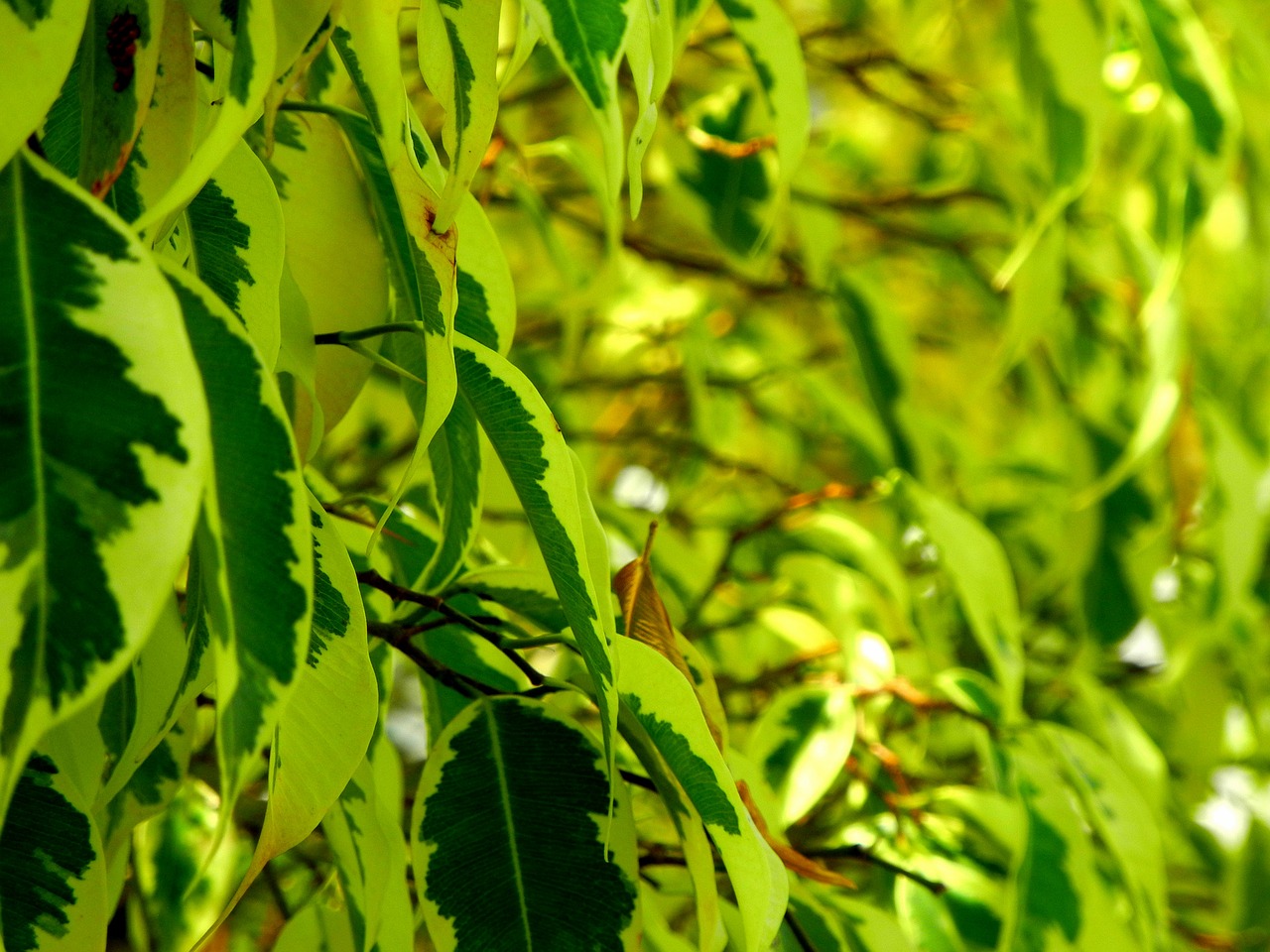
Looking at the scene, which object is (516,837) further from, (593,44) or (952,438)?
(952,438)

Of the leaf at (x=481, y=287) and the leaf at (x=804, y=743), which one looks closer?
the leaf at (x=481, y=287)

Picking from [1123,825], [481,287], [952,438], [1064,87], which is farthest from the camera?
[952,438]

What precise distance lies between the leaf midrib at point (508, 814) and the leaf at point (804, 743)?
0.20 meters

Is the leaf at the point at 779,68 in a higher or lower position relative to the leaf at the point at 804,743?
higher

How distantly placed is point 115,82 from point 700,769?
0.77 ft

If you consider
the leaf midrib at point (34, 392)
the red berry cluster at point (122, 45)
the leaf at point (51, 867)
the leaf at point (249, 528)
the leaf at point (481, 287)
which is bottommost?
the leaf at point (51, 867)

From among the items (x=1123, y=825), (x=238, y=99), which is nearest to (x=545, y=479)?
(x=238, y=99)

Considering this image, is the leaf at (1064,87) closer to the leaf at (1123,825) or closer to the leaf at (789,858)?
the leaf at (1123,825)

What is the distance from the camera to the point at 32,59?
0.23m

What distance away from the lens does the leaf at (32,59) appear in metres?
0.22

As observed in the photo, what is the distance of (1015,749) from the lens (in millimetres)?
579

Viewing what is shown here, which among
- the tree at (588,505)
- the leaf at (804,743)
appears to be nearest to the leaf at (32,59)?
the tree at (588,505)

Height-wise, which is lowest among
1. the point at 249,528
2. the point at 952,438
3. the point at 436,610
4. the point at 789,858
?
the point at 952,438

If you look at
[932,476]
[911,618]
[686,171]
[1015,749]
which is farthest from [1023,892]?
[686,171]
